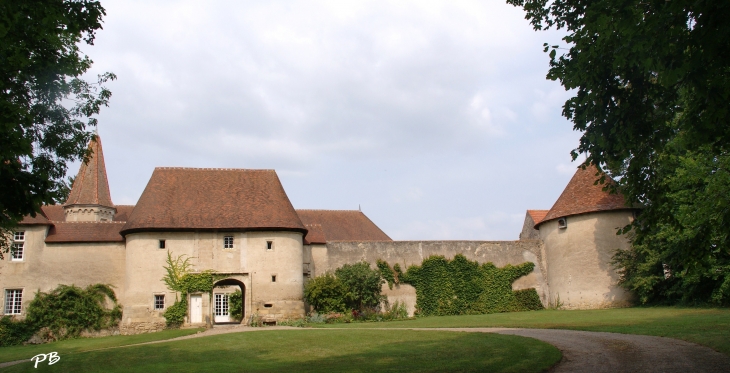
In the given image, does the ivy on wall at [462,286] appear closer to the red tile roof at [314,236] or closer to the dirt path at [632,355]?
the red tile roof at [314,236]

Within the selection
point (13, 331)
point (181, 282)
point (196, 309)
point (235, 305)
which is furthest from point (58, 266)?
point (235, 305)

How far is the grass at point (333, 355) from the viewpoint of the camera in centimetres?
1131

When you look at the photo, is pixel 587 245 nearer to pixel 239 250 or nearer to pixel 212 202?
pixel 239 250

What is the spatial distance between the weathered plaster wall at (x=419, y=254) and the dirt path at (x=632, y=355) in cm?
1613

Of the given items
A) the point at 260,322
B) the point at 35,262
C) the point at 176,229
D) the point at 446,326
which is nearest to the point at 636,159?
the point at 446,326

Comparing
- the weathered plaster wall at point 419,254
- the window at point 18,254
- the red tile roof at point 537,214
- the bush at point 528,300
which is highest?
the red tile roof at point 537,214

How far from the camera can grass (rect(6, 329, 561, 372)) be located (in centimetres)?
1131

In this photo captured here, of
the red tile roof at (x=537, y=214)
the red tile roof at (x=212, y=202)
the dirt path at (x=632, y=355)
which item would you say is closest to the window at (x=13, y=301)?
the red tile roof at (x=212, y=202)

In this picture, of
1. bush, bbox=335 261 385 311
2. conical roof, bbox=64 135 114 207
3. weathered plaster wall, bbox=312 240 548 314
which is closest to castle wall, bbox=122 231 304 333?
bush, bbox=335 261 385 311

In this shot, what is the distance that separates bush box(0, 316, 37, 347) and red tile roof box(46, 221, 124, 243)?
3.78m

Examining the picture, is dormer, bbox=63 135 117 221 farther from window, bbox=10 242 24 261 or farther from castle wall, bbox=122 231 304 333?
castle wall, bbox=122 231 304 333

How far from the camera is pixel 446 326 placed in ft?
71.4

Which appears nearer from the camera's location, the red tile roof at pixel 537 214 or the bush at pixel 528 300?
the bush at pixel 528 300

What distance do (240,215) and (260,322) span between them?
5.19 meters
